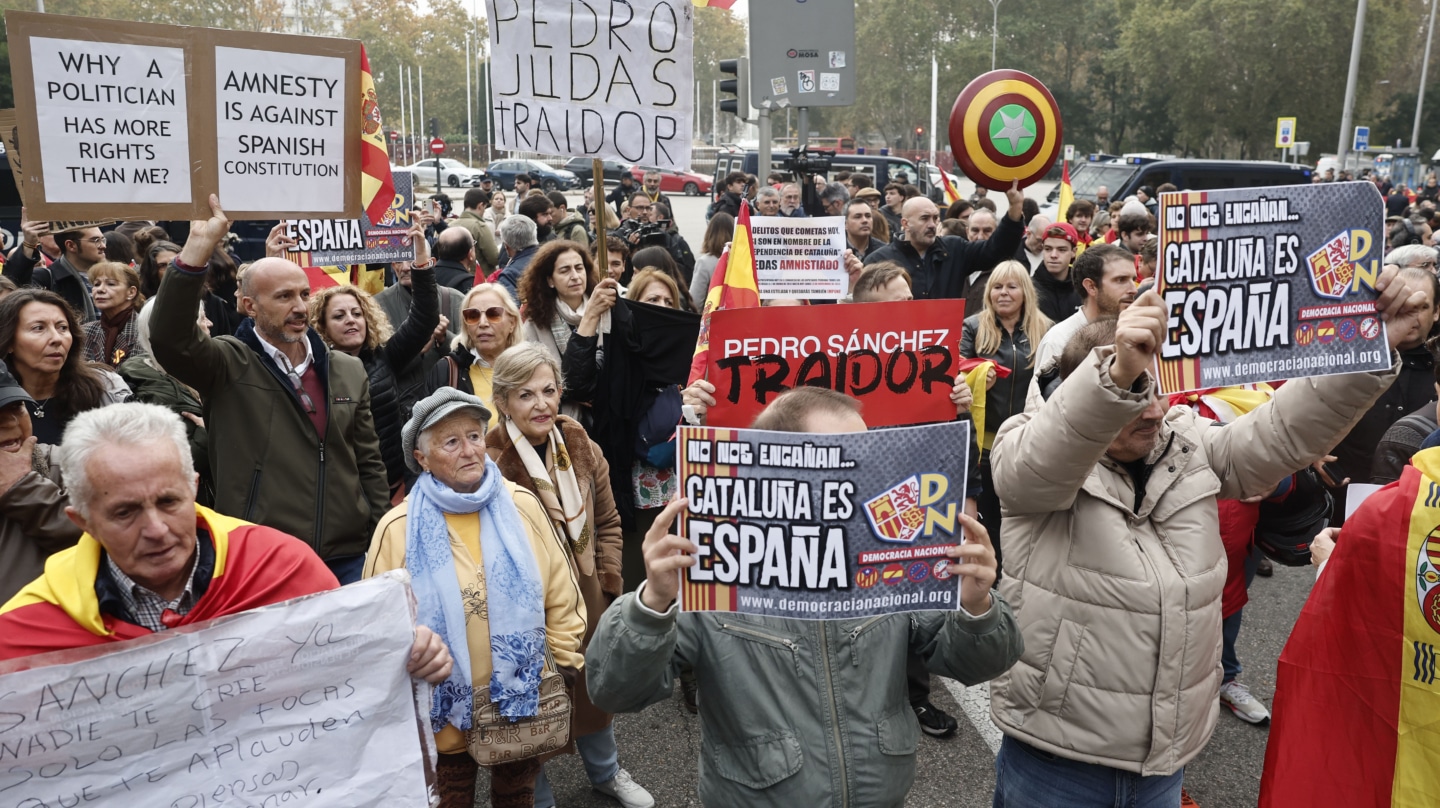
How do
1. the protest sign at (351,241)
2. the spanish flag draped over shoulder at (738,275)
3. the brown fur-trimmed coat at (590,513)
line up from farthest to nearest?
the protest sign at (351,241) → the spanish flag draped over shoulder at (738,275) → the brown fur-trimmed coat at (590,513)

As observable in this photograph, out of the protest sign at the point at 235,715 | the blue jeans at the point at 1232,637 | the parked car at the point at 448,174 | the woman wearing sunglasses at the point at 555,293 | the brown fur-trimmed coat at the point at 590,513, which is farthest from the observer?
the parked car at the point at 448,174

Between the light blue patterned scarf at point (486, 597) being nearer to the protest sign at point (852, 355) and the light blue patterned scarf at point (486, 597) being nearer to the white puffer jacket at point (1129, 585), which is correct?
the protest sign at point (852, 355)

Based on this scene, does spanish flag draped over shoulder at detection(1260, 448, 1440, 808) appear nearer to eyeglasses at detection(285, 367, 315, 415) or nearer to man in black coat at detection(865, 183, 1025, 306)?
eyeglasses at detection(285, 367, 315, 415)

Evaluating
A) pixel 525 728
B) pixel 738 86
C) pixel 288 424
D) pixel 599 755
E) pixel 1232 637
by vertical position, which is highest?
pixel 738 86

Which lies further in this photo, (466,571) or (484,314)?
(484,314)

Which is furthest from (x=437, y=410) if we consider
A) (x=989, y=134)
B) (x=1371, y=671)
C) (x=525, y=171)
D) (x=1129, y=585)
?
(x=525, y=171)

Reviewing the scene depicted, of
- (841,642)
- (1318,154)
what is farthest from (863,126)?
(841,642)

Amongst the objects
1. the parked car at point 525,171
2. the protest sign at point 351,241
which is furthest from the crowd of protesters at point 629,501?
the parked car at point 525,171

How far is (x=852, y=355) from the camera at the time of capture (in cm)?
348

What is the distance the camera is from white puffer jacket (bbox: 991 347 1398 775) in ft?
8.57

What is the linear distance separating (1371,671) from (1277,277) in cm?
96

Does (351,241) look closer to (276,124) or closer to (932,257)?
(276,124)

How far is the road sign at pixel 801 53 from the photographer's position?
10023mm

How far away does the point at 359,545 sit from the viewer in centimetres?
424
